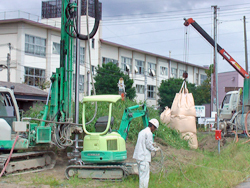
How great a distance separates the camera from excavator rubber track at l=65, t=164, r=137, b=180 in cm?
929

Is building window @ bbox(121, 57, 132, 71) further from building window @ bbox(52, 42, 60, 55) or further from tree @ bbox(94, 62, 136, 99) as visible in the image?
building window @ bbox(52, 42, 60, 55)

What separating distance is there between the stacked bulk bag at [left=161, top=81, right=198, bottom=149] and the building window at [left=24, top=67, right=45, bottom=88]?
22864 millimetres

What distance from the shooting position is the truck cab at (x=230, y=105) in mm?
18409

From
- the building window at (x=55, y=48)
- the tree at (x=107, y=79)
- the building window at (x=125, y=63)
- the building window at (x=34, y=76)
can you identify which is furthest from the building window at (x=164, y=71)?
the building window at (x=34, y=76)

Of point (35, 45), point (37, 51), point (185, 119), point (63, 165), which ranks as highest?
point (35, 45)

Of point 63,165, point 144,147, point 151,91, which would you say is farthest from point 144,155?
point 151,91

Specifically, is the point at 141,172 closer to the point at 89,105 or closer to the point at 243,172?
the point at 243,172

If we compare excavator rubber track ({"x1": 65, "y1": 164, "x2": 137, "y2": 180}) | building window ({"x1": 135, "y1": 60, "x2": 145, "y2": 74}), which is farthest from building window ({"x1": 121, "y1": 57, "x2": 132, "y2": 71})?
excavator rubber track ({"x1": 65, "y1": 164, "x2": 137, "y2": 180})

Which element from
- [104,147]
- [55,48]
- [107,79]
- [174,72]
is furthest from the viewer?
[174,72]

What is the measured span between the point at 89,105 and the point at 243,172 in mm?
6508

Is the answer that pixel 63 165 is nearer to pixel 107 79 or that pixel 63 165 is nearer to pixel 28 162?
pixel 28 162

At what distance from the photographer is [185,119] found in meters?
15.1

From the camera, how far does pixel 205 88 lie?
5491cm

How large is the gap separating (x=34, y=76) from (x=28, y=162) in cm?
2704
